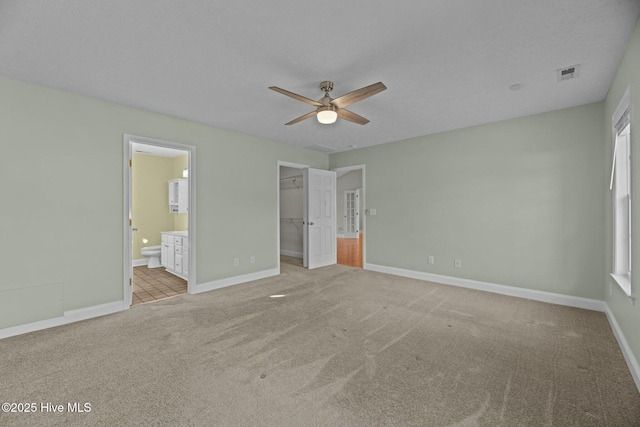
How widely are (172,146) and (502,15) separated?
3.90m

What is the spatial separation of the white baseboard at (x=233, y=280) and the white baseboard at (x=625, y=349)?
4.41m

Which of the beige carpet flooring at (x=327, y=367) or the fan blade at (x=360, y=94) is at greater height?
the fan blade at (x=360, y=94)

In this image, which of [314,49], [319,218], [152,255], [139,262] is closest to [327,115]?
[314,49]

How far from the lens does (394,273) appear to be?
5184 millimetres

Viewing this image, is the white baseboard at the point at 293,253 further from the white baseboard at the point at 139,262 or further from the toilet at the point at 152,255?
the white baseboard at the point at 139,262

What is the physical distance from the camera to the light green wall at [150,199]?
615cm

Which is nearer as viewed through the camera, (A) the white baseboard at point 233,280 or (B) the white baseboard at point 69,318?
(B) the white baseboard at point 69,318

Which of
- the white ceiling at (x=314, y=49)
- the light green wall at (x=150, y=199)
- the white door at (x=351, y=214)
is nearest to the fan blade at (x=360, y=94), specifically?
the white ceiling at (x=314, y=49)

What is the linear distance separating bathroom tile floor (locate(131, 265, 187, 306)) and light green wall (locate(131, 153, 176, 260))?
0.97 m

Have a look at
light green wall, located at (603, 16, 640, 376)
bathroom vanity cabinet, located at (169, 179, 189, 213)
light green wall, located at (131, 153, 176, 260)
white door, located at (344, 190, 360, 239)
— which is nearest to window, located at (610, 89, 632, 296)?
light green wall, located at (603, 16, 640, 376)

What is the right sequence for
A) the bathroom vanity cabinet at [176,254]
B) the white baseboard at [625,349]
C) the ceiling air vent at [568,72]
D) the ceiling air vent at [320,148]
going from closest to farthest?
1. the white baseboard at [625,349]
2. the ceiling air vent at [568,72]
3. the bathroom vanity cabinet at [176,254]
4. the ceiling air vent at [320,148]

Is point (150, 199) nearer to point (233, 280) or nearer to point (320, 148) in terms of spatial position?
point (233, 280)

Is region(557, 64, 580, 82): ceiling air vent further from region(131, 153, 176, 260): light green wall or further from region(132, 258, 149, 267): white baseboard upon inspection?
region(132, 258, 149, 267): white baseboard

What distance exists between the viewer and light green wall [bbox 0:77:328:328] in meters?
2.75
